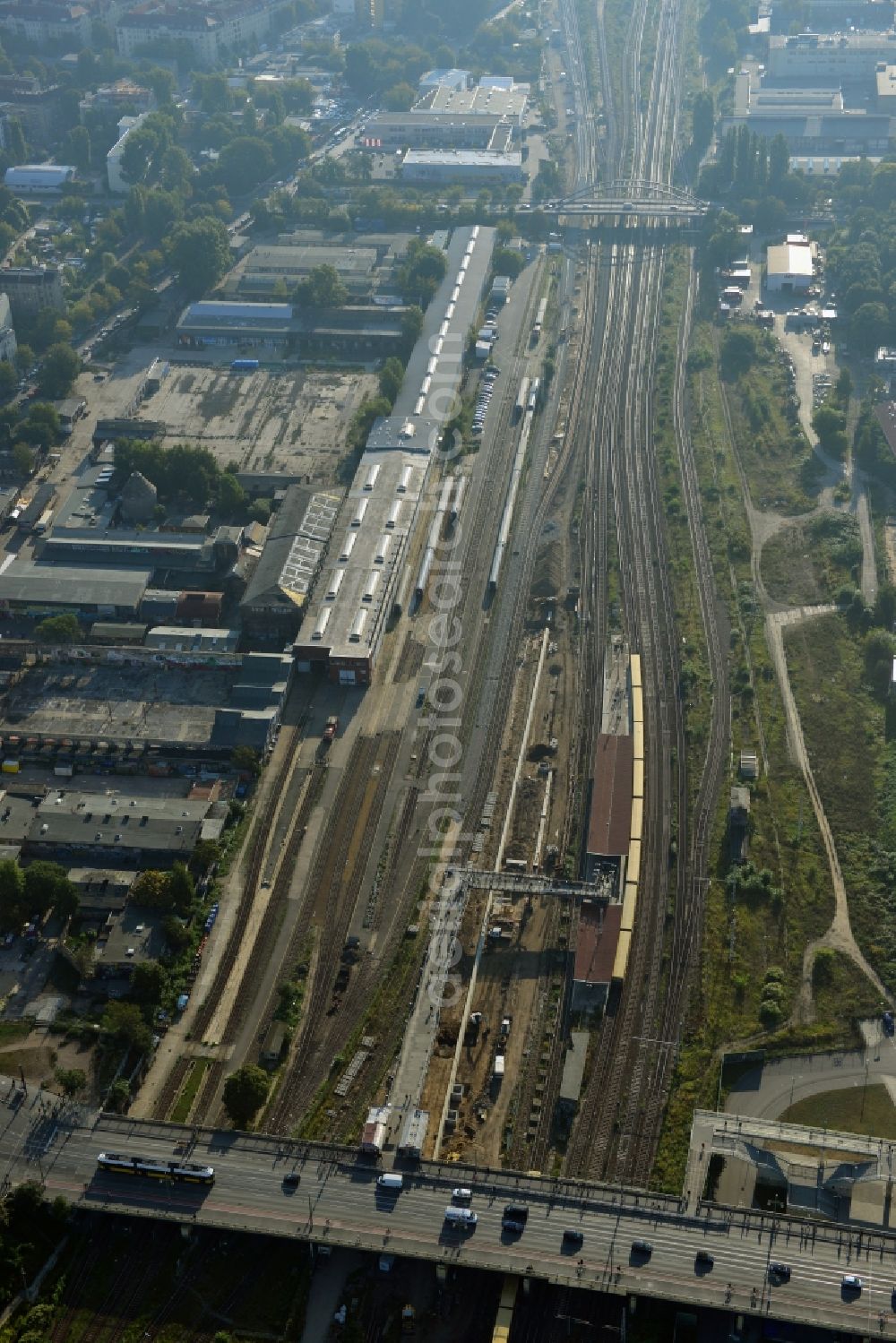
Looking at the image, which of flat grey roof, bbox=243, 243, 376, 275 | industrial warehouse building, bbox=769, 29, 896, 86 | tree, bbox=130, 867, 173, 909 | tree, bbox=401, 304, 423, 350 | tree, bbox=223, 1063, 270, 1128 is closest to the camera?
tree, bbox=223, 1063, 270, 1128

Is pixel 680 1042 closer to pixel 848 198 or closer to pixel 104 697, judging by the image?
pixel 104 697

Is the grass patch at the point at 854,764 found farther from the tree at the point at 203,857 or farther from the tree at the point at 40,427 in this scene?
the tree at the point at 40,427

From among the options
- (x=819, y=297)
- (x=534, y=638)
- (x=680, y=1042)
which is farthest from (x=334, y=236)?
(x=680, y=1042)

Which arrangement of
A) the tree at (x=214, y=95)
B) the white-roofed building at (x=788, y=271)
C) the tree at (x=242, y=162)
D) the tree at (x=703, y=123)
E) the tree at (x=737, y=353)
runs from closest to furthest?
the tree at (x=737, y=353)
the white-roofed building at (x=788, y=271)
the tree at (x=242, y=162)
the tree at (x=703, y=123)
the tree at (x=214, y=95)

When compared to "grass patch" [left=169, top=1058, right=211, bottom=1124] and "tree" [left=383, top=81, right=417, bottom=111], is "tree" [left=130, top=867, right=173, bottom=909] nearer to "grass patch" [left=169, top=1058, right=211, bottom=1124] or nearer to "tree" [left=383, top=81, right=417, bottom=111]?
"grass patch" [left=169, top=1058, right=211, bottom=1124]

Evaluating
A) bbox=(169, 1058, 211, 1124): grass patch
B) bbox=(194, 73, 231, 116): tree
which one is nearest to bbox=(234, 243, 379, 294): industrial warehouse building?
bbox=(194, 73, 231, 116): tree

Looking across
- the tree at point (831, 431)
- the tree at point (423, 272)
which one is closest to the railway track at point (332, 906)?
the tree at point (831, 431)
